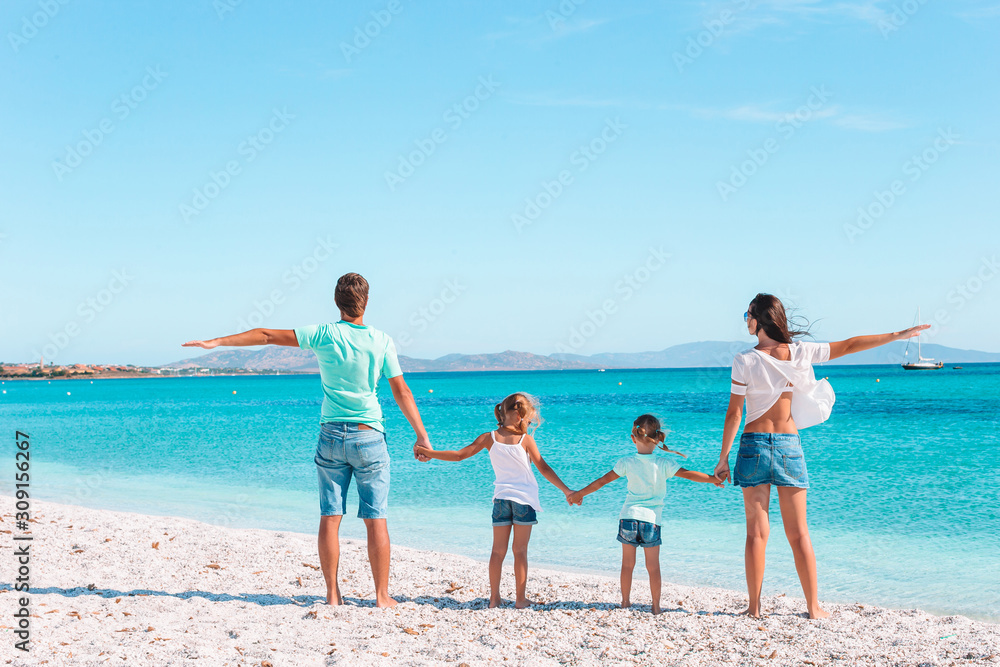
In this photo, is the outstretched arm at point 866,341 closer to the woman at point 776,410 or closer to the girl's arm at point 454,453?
the woman at point 776,410

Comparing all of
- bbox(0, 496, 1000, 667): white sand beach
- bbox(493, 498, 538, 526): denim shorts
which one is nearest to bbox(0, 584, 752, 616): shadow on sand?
bbox(0, 496, 1000, 667): white sand beach

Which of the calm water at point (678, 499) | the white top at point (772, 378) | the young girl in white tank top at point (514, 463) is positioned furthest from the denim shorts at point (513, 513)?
the calm water at point (678, 499)

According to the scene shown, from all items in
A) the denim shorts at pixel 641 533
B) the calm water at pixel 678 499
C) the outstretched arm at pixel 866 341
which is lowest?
the calm water at pixel 678 499

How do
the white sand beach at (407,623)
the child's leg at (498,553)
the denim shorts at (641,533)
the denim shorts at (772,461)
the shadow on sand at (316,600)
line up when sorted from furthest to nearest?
the shadow on sand at (316,600)
the child's leg at (498,553)
the denim shorts at (641,533)
the denim shorts at (772,461)
the white sand beach at (407,623)

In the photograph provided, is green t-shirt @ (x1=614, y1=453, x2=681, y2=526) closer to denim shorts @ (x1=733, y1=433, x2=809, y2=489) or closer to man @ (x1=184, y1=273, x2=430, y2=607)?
denim shorts @ (x1=733, y1=433, x2=809, y2=489)

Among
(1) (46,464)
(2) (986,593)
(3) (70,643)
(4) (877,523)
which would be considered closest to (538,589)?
(3) (70,643)

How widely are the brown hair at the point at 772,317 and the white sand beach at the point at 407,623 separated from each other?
1.71 meters

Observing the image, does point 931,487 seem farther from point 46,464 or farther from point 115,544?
point 46,464

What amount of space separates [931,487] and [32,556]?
42.3 feet

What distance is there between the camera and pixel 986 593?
625 centimetres

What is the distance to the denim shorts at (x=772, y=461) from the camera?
4.09 meters

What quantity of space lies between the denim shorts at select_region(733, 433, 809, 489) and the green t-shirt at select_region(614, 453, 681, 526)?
0.43m

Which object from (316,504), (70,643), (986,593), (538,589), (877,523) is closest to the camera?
(70,643)

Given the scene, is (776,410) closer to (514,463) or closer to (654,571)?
(654,571)
